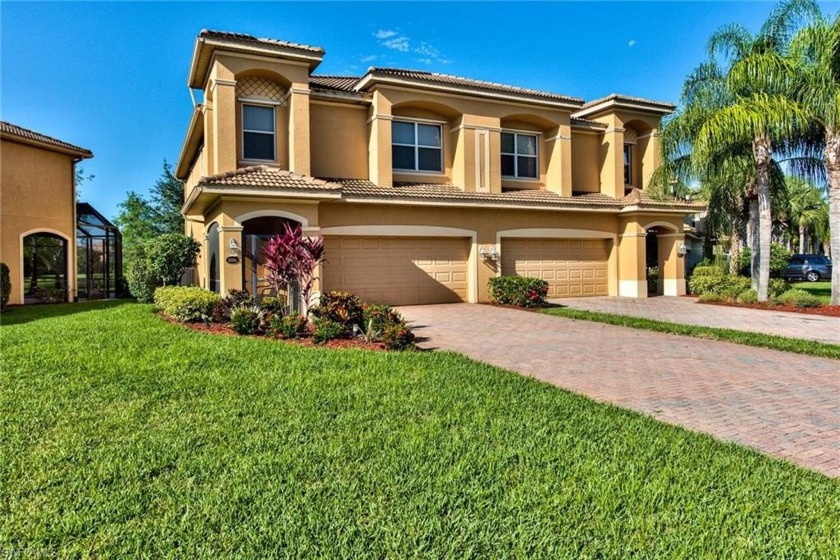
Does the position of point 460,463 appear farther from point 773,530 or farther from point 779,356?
point 779,356

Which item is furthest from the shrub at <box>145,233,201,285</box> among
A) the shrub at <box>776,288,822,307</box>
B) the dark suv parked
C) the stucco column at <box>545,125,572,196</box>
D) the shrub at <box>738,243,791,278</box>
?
the dark suv parked

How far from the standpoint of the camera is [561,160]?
18.9 meters

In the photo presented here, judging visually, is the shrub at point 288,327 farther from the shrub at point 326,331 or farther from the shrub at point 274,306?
the shrub at point 274,306

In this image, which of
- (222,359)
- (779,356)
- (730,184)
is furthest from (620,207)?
(222,359)

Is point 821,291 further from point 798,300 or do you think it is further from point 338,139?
point 338,139

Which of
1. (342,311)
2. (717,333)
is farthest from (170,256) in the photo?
(717,333)

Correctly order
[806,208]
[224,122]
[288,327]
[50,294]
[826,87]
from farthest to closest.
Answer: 1. [806,208]
2. [50,294]
3. [224,122]
4. [826,87]
5. [288,327]

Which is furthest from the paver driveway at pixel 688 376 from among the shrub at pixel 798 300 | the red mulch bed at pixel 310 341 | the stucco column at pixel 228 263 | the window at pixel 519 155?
the window at pixel 519 155

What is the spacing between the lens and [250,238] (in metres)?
15.1

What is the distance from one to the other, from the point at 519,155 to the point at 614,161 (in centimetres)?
417

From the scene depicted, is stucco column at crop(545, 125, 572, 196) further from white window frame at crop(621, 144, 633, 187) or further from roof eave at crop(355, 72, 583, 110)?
white window frame at crop(621, 144, 633, 187)

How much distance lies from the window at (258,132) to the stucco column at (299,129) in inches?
33.3

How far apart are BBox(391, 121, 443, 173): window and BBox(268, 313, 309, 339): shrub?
9.18 m

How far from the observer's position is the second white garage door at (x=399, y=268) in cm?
1547
